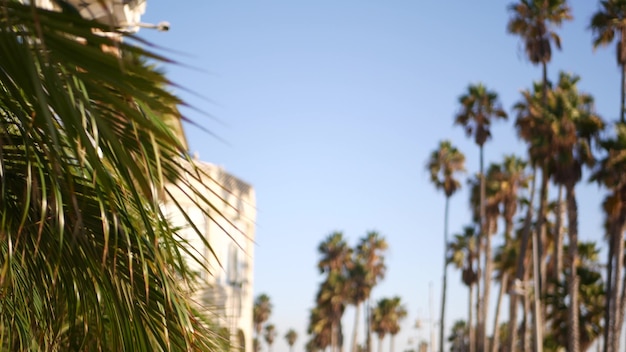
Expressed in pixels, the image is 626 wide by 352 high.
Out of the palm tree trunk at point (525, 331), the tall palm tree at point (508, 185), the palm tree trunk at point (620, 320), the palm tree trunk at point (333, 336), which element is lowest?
the palm tree trunk at point (620, 320)

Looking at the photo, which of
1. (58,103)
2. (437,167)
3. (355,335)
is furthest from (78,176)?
→ (355,335)

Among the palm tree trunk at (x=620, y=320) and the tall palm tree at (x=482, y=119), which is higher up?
the tall palm tree at (x=482, y=119)

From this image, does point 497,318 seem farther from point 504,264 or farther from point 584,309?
point 584,309

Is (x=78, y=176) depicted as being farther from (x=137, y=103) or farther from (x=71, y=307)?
(x=137, y=103)

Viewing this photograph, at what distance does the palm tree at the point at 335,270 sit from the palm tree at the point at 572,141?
38688 mm

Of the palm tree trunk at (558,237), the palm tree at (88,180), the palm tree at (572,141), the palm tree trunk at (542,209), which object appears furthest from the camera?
the palm tree trunk at (558,237)

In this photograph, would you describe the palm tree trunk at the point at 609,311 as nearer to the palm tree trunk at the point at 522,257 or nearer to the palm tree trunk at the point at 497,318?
the palm tree trunk at the point at 522,257

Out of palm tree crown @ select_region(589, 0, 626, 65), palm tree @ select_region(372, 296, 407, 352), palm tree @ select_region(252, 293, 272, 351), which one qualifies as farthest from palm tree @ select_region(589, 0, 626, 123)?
palm tree @ select_region(252, 293, 272, 351)

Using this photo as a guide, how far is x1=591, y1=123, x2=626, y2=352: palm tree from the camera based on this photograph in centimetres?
3703

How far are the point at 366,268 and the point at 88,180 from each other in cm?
7770

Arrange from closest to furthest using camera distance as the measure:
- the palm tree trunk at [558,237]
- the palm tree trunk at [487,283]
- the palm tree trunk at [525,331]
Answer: the palm tree trunk at [558,237]
the palm tree trunk at [525,331]
the palm tree trunk at [487,283]

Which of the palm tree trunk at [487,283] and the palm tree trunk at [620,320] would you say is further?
the palm tree trunk at [487,283]

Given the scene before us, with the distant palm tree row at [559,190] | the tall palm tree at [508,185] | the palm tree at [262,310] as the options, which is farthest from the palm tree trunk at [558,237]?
the palm tree at [262,310]

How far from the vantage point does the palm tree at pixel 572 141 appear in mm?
41531
